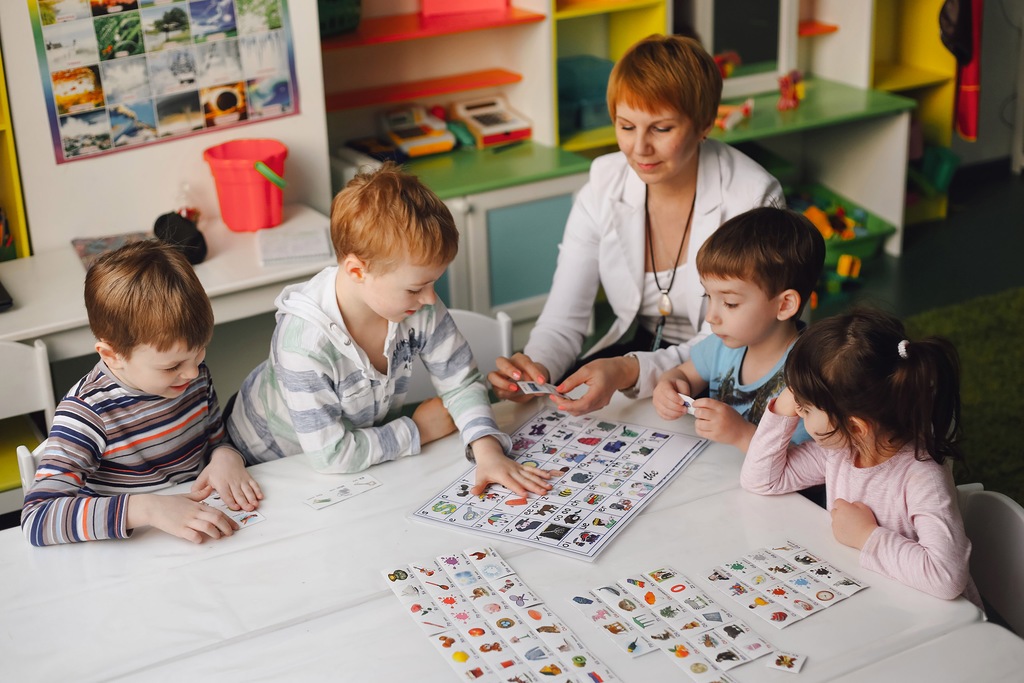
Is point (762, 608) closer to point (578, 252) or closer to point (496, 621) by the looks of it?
point (496, 621)

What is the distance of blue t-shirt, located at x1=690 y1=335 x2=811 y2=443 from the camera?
1776 millimetres

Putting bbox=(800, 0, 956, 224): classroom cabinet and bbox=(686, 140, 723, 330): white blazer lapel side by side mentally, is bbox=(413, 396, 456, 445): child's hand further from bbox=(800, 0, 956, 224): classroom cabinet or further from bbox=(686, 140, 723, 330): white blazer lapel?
bbox=(800, 0, 956, 224): classroom cabinet

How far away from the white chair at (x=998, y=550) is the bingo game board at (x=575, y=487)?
0.40 metres

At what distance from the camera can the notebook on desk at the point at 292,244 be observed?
8.52 ft

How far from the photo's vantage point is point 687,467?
163 cm

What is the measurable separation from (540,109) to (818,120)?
1.06 m

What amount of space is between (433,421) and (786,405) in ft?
1.83

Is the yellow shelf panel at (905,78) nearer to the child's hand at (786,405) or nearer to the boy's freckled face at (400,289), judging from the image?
the child's hand at (786,405)

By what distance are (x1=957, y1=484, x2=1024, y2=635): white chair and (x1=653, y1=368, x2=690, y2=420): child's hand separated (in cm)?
45

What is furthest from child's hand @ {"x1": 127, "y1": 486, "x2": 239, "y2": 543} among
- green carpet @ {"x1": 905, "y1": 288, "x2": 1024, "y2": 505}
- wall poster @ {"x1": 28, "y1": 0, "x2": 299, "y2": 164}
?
green carpet @ {"x1": 905, "y1": 288, "x2": 1024, "y2": 505}

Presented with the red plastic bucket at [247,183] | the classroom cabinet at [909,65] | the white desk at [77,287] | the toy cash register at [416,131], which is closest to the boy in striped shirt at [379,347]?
the white desk at [77,287]

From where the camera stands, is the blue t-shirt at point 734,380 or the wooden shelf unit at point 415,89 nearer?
the blue t-shirt at point 734,380

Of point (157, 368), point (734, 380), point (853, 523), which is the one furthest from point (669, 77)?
point (157, 368)

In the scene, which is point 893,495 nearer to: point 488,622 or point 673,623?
point 673,623
